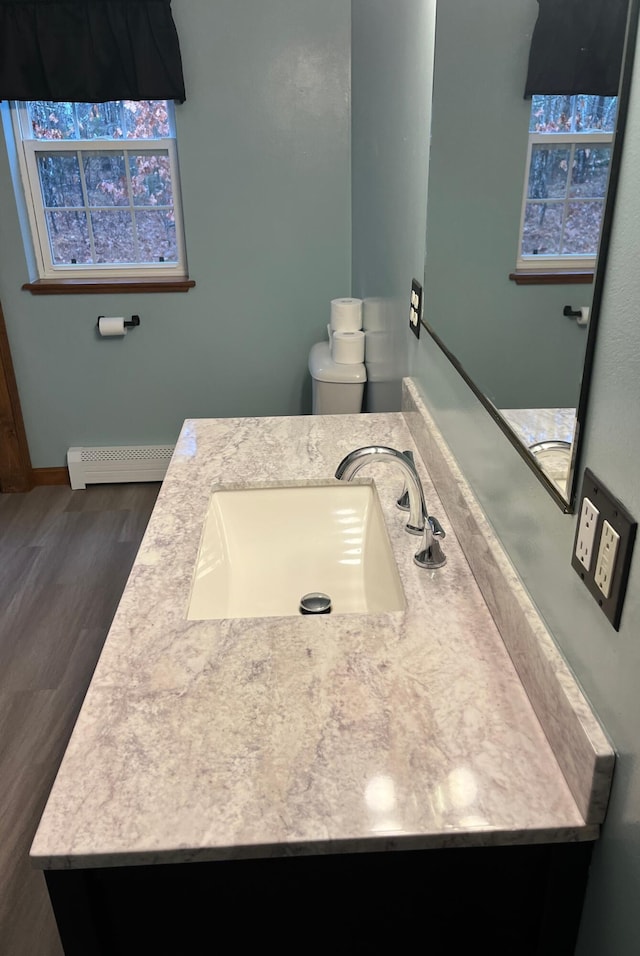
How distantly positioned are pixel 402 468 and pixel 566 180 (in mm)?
610

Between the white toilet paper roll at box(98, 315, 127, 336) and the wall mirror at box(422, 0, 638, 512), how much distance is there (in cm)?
215

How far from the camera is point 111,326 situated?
3.50m

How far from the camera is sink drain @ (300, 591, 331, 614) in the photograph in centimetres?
147

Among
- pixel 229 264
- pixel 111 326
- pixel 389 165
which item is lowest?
pixel 111 326

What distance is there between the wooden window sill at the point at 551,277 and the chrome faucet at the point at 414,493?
1.19 ft

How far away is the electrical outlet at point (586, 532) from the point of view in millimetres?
833

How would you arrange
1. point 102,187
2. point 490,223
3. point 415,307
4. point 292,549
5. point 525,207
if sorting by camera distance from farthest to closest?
point 102,187 → point 415,307 → point 292,549 → point 490,223 → point 525,207

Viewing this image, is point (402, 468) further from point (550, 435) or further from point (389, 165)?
point (389, 165)

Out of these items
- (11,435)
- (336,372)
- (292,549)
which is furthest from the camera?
(11,435)

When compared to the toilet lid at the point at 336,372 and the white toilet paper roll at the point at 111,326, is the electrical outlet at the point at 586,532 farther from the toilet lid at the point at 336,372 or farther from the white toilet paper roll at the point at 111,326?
the white toilet paper roll at the point at 111,326

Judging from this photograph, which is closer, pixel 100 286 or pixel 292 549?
pixel 292 549

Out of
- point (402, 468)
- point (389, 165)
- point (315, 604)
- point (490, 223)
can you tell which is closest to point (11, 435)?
point (389, 165)

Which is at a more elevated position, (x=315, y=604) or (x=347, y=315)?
(x=347, y=315)

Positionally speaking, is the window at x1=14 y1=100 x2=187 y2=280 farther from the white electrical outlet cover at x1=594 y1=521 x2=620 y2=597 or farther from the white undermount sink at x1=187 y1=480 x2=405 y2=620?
the white electrical outlet cover at x1=594 y1=521 x2=620 y2=597
